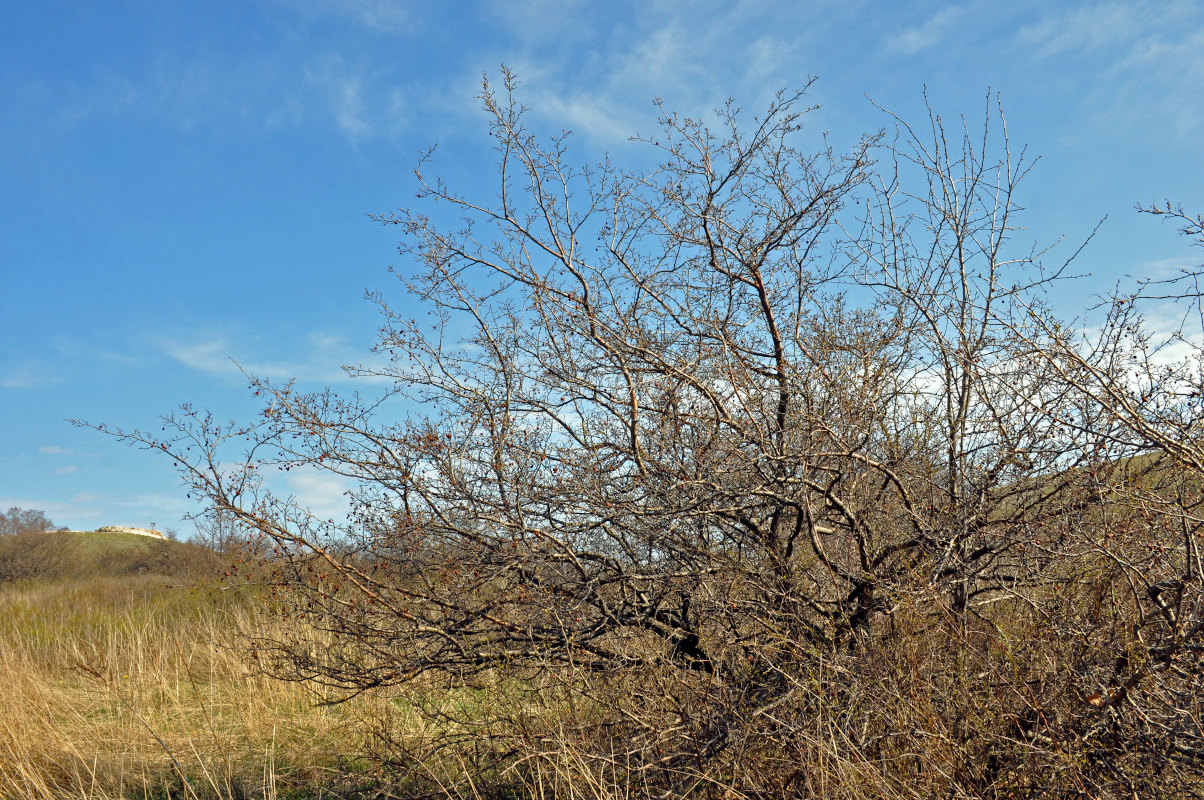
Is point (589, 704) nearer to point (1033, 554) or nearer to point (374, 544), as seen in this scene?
point (374, 544)

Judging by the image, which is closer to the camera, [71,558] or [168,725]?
[168,725]

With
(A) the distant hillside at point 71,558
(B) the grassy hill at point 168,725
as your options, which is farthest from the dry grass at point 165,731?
(A) the distant hillside at point 71,558

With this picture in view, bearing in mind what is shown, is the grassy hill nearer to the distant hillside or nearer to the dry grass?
the dry grass

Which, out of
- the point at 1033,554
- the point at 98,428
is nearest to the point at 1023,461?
the point at 1033,554

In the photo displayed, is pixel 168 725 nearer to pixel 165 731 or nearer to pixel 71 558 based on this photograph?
pixel 165 731

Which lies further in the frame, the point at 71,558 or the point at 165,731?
the point at 71,558

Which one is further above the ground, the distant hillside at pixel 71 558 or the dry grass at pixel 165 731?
the distant hillside at pixel 71 558

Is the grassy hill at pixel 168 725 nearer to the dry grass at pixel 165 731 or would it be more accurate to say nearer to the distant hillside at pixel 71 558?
the dry grass at pixel 165 731

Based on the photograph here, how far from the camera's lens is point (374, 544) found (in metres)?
4.49

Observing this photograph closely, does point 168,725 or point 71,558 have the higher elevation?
point 71,558

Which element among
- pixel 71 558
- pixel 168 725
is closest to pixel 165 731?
pixel 168 725

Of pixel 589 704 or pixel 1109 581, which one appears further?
pixel 589 704

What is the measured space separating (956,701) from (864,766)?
0.70 m

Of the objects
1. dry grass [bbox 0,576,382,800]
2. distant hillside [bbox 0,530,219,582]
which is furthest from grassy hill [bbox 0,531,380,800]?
distant hillside [bbox 0,530,219,582]
